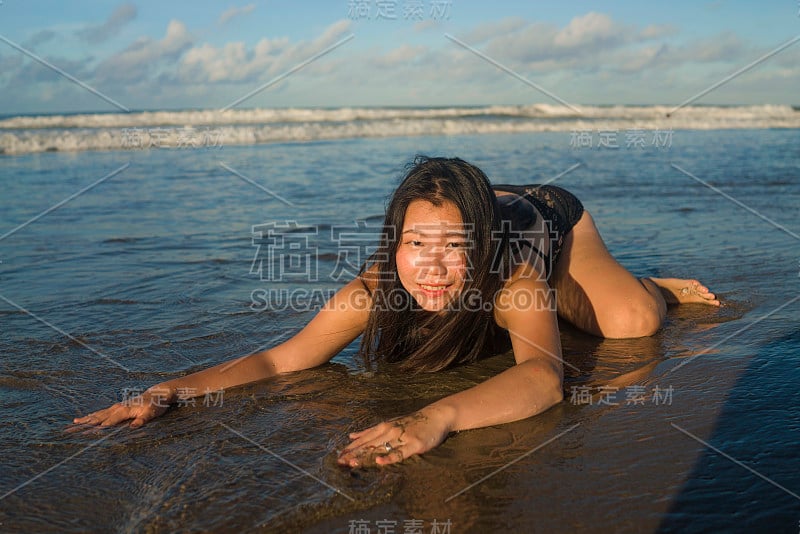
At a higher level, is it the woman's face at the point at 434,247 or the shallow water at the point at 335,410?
the woman's face at the point at 434,247

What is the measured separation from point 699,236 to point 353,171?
6300mm

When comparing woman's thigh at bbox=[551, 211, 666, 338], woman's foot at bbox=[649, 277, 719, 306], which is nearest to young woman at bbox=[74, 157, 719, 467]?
woman's thigh at bbox=[551, 211, 666, 338]

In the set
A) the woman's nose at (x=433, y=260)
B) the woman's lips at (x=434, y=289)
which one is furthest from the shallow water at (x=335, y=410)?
the woman's nose at (x=433, y=260)

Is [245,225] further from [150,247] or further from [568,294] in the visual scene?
[568,294]

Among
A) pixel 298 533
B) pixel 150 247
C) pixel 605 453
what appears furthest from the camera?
pixel 150 247

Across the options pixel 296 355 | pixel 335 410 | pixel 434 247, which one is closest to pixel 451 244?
pixel 434 247

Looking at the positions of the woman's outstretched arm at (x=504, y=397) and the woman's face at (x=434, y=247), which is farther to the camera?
the woman's face at (x=434, y=247)

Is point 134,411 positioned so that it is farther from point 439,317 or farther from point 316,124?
point 316,124

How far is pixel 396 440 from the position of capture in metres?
2.38

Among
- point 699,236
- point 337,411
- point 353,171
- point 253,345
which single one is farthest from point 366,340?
point 353,171

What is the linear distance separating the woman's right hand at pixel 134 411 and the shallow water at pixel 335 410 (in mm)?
71

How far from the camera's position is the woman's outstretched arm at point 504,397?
238 cm

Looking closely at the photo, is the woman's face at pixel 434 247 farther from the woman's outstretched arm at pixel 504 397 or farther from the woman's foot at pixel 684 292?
the woman's foot at pixel 684 292

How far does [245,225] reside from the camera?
727 cm
